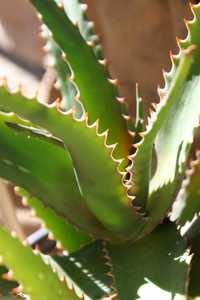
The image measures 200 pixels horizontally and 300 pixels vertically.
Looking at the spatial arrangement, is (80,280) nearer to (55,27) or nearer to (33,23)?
(55,27)

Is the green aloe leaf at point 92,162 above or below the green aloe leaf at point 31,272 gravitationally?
above

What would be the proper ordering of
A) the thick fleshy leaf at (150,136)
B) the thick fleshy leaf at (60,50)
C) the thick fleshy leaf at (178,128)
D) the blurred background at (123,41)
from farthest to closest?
1. the blurred background at (123,41)
2. the thick fleshy leaf at (60,50)
3. the thick fleshy leaf at (178,128)
4. the thick fleshy leaf at (150,136)

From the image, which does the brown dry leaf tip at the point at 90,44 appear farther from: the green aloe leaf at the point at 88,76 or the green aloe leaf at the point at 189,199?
the green aloe leaf at the point at 189,199

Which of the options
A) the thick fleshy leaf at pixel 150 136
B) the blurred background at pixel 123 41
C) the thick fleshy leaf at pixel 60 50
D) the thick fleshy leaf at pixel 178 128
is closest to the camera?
the thick fleshy leaf at pixel 150 136

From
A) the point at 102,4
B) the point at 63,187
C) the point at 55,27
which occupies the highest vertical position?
the point at 102,4

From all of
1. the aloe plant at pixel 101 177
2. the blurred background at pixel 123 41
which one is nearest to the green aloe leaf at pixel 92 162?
the aloe plant at pixel 101 177

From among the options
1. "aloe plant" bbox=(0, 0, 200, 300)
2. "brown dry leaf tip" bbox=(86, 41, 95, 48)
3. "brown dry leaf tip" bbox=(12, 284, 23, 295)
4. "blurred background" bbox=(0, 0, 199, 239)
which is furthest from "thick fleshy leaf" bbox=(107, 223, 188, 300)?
"blurred background" bbox=(0, 0, 199, 239)

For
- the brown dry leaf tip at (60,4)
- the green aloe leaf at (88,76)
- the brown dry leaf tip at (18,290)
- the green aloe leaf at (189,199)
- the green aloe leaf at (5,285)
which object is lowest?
the green aloe leaf at (5,285)

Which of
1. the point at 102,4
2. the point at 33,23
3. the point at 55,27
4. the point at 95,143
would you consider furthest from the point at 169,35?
the point at 95,143

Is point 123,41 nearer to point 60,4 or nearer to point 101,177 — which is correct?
point 60,4
